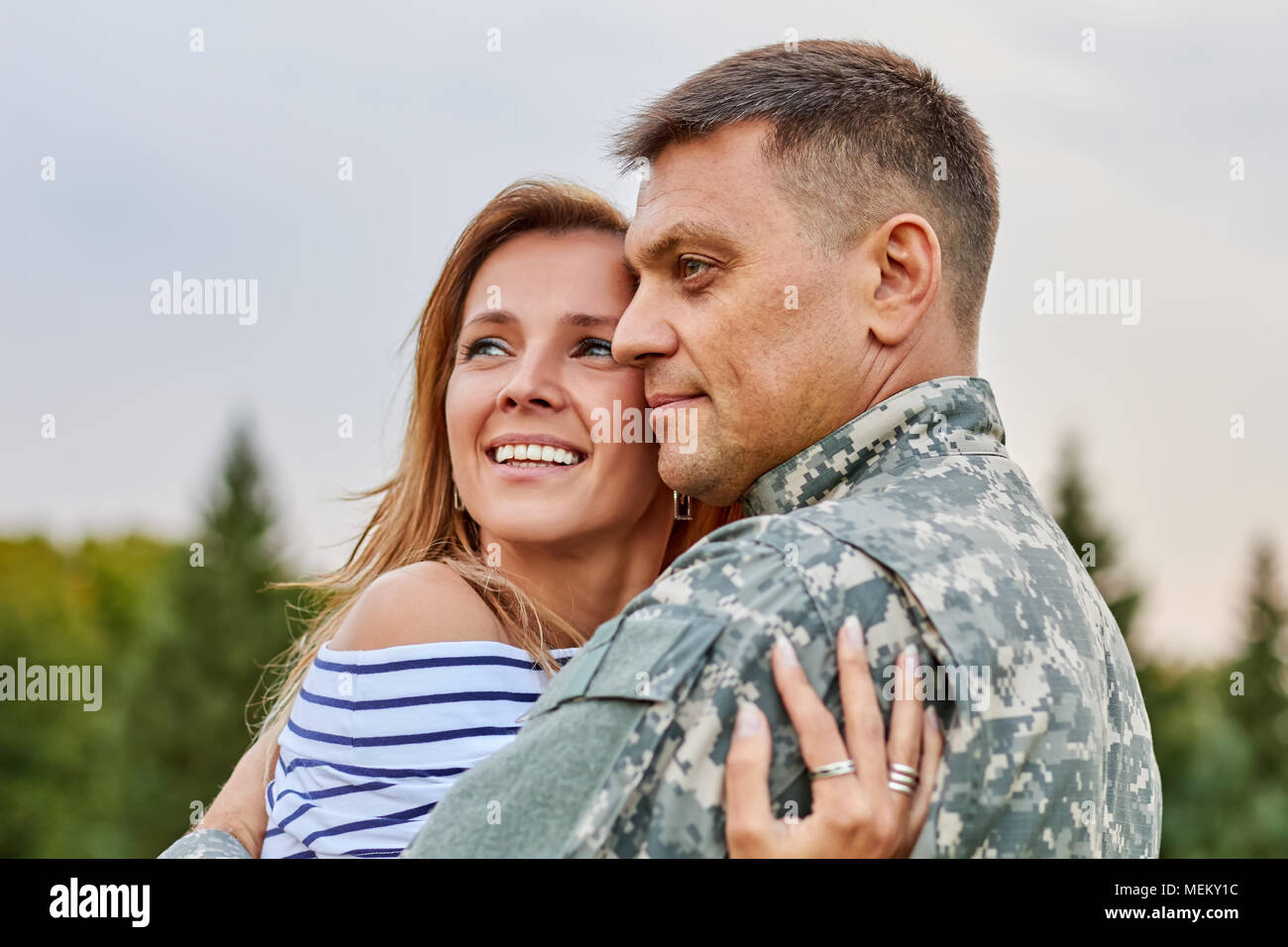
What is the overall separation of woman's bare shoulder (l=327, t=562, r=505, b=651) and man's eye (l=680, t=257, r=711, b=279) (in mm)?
1118

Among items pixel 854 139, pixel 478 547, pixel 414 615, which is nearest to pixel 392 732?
pixel 414 615

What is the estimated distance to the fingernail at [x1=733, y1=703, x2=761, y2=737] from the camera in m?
2.65

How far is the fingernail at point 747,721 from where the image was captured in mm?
2654

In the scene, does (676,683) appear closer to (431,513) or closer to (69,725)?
(431,513)

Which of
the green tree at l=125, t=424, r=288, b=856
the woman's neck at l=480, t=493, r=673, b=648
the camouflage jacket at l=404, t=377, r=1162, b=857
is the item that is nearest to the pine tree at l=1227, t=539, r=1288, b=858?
the green tree at l=125, t=424, r=288, b=856

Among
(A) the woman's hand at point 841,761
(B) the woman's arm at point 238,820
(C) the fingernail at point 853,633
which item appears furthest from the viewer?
(B) the woman's arm at point 238,820

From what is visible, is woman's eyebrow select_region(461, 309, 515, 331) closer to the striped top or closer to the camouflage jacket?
the striped top

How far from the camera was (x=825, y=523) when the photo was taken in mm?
2889

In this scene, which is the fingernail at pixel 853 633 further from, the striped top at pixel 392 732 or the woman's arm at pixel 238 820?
the woman's arm at pixel 238 820

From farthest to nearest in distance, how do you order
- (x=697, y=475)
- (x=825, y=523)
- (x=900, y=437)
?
(x=697, y=475) → (x=900, y=437) → (x=825, y=523)

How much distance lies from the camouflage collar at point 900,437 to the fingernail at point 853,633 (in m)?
0.69

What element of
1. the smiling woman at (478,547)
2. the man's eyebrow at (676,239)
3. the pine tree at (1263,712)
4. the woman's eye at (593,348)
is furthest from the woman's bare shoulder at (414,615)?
the pine tree at (1263,712)

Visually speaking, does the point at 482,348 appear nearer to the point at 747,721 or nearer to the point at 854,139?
the point at 854,139

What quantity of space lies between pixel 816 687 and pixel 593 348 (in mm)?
1813
